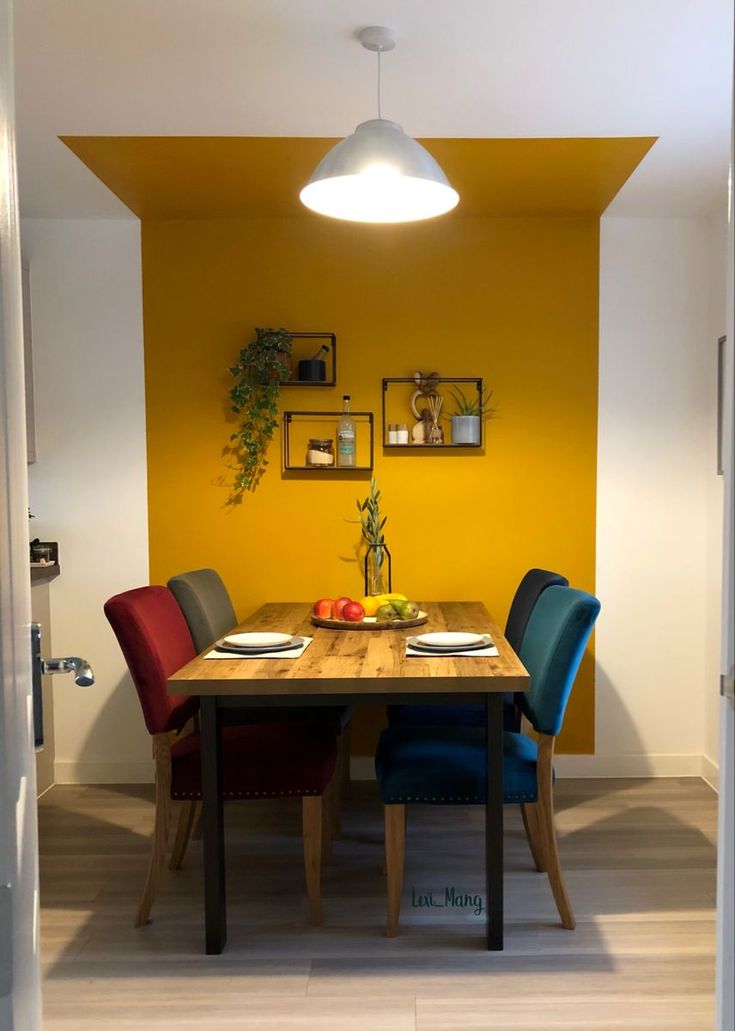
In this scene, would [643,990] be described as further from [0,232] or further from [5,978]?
[0,232]

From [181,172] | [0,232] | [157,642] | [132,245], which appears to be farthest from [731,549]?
[132,245]

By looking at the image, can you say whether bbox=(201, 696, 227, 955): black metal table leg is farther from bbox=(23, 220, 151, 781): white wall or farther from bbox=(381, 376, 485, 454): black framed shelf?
bbox=(381, 376, 485, 454): black framed shelf

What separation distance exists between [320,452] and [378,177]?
1.72 metres

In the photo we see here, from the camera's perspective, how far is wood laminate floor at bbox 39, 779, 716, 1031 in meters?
2.10

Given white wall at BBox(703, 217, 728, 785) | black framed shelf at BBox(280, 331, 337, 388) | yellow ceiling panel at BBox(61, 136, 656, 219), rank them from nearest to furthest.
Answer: yellow ceiling panel at BBox(61, 136, 656, 219)
white wall at BBox(703, 217, 728, 785)
black framed shelf at BBox(280, 331, 337, 388)

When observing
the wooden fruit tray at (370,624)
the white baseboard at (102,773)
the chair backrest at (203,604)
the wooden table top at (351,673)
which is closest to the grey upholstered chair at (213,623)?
the chair backrest at (203,604)

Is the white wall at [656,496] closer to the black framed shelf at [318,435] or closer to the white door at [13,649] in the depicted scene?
the black framed shelf at [318,435]

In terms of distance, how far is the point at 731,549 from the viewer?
3.04 feet

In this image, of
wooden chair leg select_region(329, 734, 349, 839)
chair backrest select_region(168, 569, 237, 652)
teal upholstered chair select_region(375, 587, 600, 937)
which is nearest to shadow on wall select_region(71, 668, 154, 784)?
chair backrest select_region(168, 569, 237, 652)

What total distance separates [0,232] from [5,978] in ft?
2.36

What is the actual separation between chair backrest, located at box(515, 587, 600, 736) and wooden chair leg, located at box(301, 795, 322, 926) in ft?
2.21

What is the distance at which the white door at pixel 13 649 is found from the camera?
2.79 ft

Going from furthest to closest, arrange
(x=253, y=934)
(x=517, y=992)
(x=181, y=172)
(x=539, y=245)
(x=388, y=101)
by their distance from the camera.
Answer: (x=539, y=245) < (x=181, y=172) < (x=388, y=101) < (x=253, y=934) < (x=517, y=992)

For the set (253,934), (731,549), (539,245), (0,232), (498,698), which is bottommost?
(253,934)
